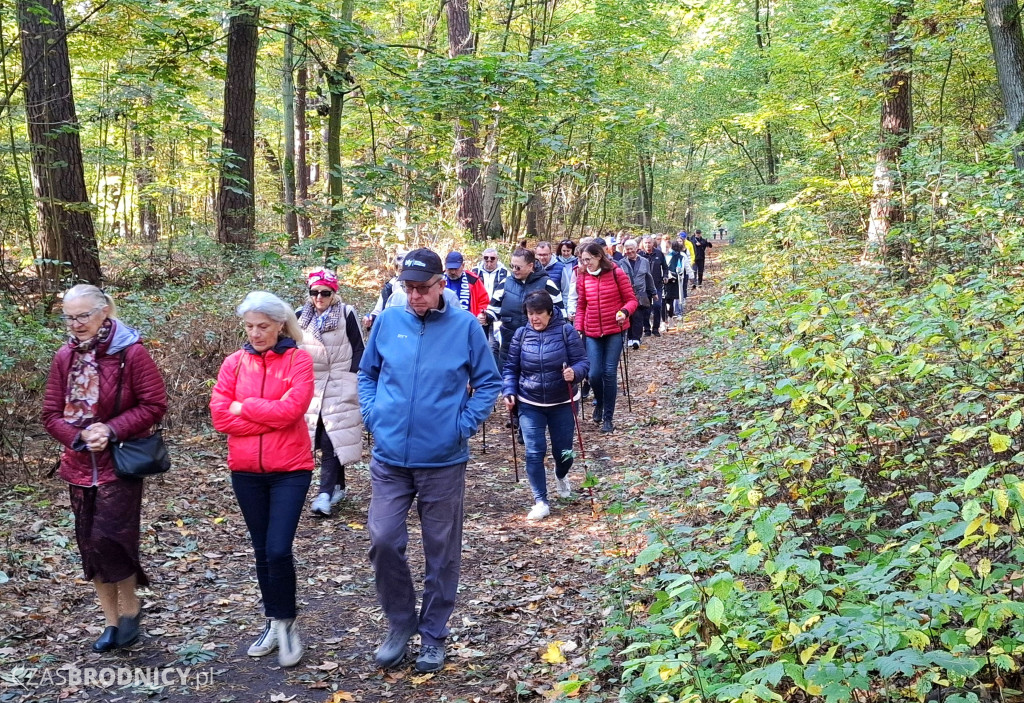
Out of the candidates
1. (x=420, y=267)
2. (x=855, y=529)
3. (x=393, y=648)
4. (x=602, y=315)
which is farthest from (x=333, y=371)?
(x=855, y=529)

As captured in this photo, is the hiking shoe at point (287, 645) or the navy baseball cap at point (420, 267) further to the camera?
the hiking shoe at point (287, 645)

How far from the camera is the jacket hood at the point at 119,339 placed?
15.1 feet

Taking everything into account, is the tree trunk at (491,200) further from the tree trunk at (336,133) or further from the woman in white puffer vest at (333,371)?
the woman in white puffer vest at (333,371)

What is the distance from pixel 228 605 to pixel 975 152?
1409cm

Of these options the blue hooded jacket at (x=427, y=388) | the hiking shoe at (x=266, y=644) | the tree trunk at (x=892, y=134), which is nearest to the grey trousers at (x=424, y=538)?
the blue hooded jacket at (x=427, y=388)

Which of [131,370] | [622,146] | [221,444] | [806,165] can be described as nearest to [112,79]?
[221,444]

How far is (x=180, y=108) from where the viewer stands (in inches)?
480

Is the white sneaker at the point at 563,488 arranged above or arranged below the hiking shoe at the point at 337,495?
below

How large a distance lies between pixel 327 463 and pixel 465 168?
12.7 metres

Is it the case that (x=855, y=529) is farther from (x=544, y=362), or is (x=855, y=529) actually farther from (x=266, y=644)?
(x=266, y=644)

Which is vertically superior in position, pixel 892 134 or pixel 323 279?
pixel 892 134

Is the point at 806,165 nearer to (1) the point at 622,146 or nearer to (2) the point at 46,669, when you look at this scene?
(1) the point at 622,146

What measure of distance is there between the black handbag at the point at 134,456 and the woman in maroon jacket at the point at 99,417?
0.10ft

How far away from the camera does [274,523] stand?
4.56 meters
